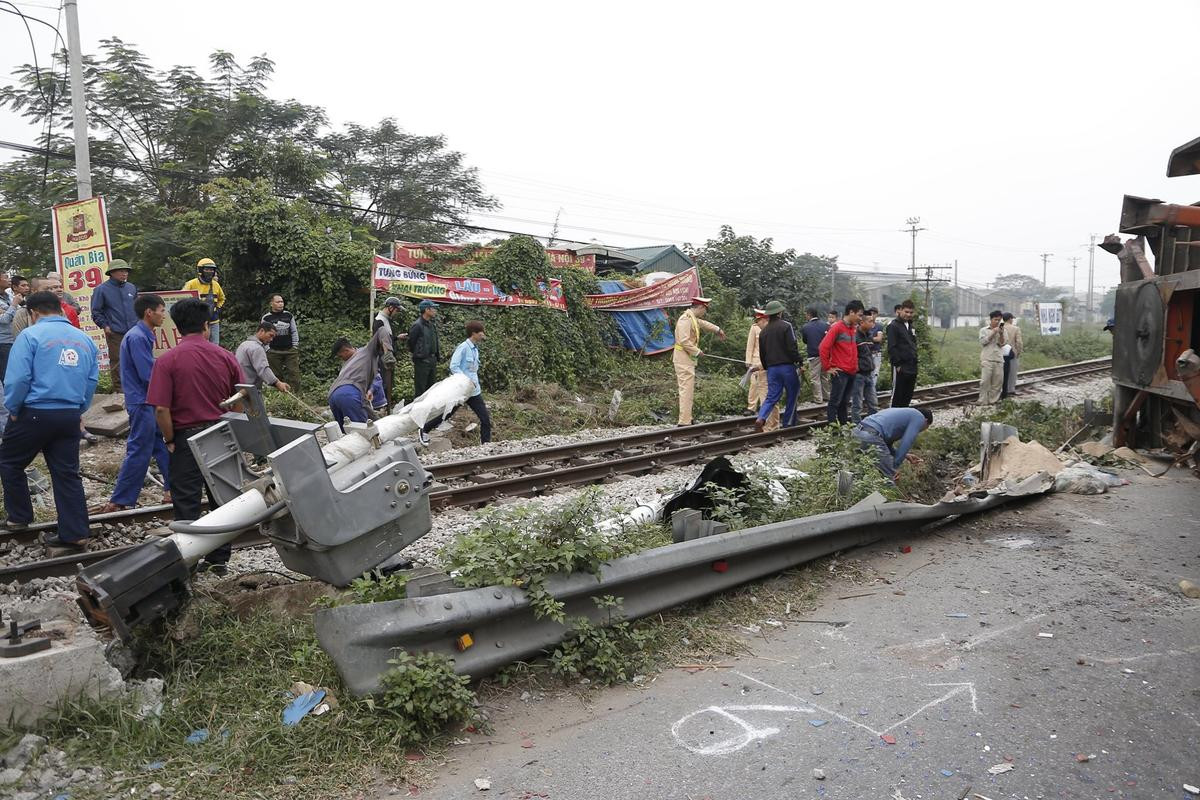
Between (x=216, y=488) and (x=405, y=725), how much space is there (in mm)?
1592

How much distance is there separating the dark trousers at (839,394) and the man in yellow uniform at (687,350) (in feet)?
6.86

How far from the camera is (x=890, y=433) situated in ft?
24.5

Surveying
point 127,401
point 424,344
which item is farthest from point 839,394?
point 127,401

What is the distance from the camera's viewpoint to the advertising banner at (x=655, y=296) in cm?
1995

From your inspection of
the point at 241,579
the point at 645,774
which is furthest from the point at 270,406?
the point at 645,774

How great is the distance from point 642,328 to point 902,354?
9.63 meters

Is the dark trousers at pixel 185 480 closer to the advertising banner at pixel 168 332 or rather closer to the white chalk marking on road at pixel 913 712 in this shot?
the white chalk marking on road at pixel 913 712

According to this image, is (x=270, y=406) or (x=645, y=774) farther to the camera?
(x=270, y=406)

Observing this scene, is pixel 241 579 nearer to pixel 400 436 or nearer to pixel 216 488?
pixel 216 488

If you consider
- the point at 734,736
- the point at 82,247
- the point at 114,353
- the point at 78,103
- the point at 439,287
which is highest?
the point at 78,103

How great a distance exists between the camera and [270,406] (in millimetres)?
12484

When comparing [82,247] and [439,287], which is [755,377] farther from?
[82,247]

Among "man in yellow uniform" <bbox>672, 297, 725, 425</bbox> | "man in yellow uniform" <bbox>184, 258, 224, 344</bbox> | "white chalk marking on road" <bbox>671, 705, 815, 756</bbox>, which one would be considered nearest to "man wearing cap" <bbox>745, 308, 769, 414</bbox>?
"man in yellow uniform" <bbox>672, 297, 725, 425</bbox>

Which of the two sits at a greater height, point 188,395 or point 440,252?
point 440,252
